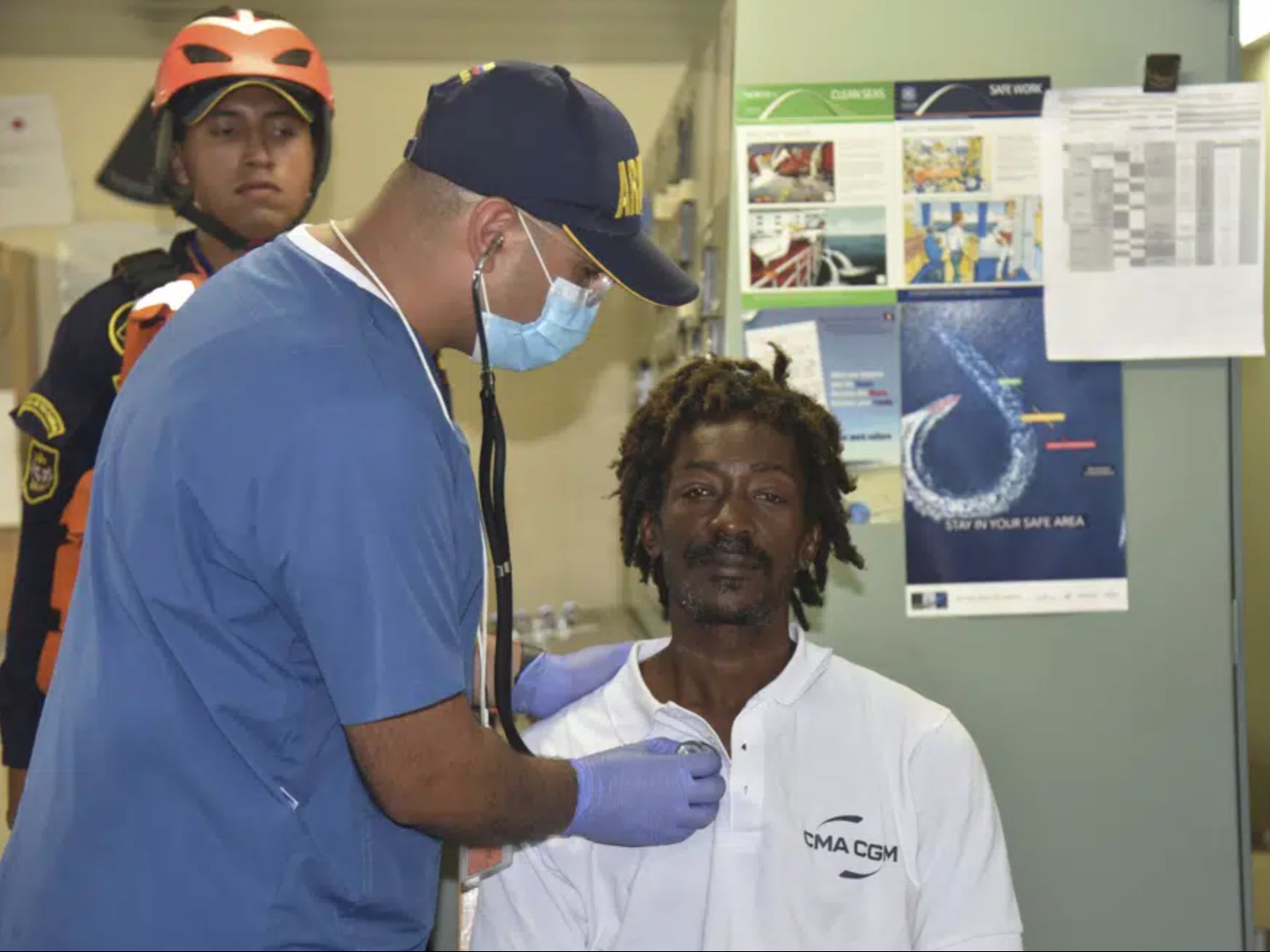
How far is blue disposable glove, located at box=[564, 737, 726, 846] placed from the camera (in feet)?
4.31

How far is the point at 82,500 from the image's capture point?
5.90 ft

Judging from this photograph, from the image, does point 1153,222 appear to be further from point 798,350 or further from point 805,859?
point 805,859

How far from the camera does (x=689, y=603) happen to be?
1656 mm

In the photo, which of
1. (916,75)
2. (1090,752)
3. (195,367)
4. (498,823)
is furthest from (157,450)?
(1090,752)

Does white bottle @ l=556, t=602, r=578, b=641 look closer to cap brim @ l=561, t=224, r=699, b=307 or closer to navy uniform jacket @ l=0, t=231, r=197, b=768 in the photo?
navy uniform jacket @ l=0, t=231, r=197, b=768

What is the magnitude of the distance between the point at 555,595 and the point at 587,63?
1118mm

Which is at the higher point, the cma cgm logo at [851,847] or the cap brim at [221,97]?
the cap brim at [221,97]

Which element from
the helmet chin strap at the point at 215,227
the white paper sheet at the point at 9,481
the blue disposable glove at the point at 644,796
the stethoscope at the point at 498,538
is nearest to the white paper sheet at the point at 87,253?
the white paper sheet at the point at 9,481

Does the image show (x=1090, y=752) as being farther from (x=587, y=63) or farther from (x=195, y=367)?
(x=587, y=63)

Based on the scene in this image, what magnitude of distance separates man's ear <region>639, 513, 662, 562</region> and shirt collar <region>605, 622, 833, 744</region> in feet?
0.55

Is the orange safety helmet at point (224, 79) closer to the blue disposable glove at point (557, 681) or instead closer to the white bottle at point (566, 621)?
the blue disposable glove at point (557, 681)

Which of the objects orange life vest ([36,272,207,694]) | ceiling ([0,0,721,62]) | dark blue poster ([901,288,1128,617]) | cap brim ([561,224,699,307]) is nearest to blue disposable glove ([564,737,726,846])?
cap brim ([561,224,699,307])

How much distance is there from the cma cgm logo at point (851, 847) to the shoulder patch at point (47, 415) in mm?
1157

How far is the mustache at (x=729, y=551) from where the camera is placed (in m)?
1.62
